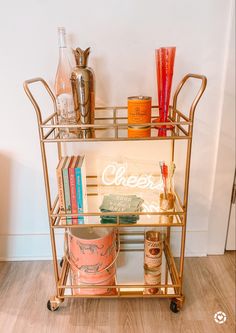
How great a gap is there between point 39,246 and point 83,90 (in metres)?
0.92

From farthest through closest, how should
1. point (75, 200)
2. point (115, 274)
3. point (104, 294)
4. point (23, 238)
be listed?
point (23, 238)
point (115, 274)
point (104, 294)
point (75, 200)

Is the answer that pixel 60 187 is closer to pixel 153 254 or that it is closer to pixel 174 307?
pixel 153 254

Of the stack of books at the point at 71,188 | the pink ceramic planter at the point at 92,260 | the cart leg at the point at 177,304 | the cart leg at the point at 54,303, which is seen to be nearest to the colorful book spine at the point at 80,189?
the stack of books at the point at 71,188

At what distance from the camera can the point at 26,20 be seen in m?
1.23

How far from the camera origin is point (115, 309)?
1.30 meters

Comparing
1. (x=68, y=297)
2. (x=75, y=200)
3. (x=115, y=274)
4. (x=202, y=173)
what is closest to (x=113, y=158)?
(x=75, y=200)

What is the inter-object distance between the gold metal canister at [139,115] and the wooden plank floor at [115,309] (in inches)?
30.2

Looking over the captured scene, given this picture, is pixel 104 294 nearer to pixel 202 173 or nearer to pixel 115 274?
pixel 115 274

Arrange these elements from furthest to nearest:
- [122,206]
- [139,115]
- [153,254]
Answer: [153,254] < [122,206] < [139,115]

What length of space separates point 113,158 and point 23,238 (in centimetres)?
65

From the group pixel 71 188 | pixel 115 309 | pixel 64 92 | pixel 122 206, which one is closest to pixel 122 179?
pixel 122 206

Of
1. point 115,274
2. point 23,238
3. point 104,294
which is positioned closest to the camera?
point 104,294

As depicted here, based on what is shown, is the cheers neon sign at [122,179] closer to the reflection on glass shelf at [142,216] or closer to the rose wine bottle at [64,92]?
the reflection on glass shelf at [142,216]

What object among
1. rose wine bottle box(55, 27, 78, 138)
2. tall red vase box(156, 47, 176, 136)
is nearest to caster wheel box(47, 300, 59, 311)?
rose wine bottle box(55, 27, 78, 138)
